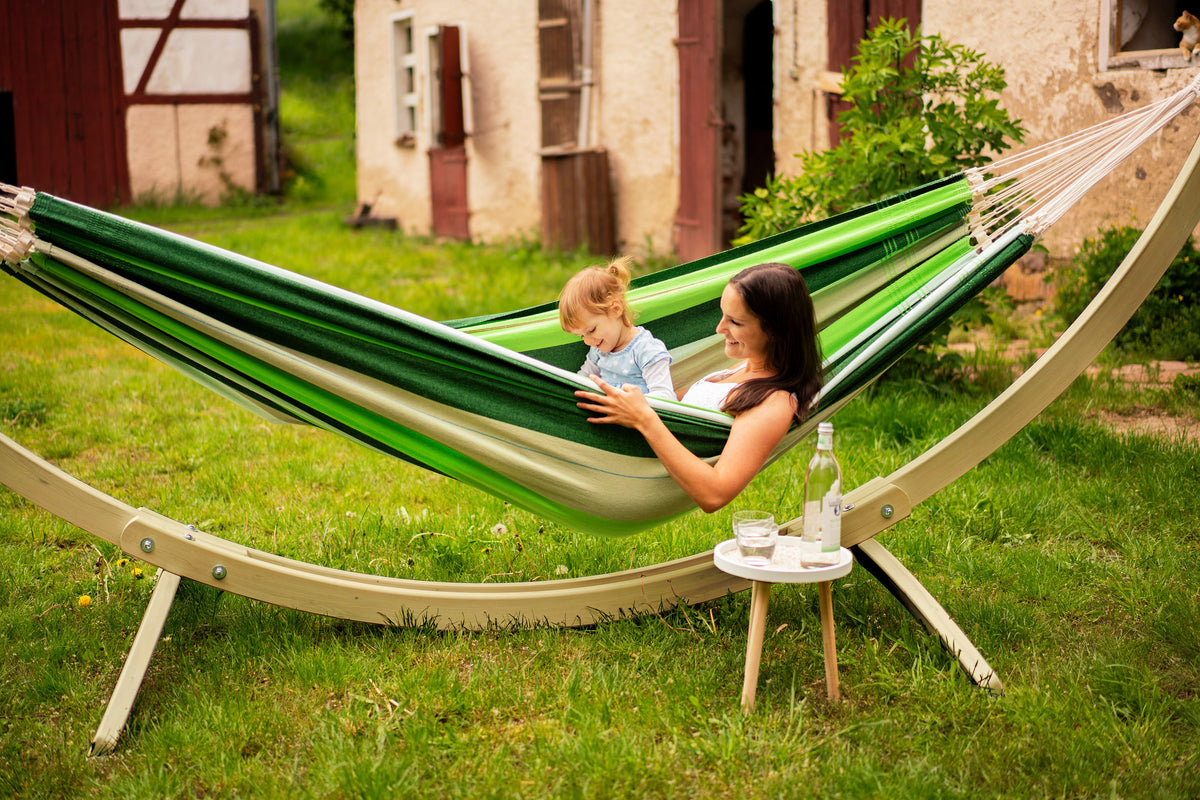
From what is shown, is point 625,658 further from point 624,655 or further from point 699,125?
point 699,125

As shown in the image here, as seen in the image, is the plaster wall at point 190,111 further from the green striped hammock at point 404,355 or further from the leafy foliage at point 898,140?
the green striped hammock at point 404,355

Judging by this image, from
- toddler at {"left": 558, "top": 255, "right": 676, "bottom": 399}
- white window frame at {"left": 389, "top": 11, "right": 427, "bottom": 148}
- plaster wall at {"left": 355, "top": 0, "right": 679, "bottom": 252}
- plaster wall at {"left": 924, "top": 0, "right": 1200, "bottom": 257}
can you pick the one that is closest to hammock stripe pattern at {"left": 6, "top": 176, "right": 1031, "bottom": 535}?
toddler at {"left": 558, "top": 255, "right": 676, "bottom": 399}

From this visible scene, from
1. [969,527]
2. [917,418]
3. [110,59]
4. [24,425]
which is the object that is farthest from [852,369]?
[110,59]

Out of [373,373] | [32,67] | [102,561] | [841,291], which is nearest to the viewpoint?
[373,373]

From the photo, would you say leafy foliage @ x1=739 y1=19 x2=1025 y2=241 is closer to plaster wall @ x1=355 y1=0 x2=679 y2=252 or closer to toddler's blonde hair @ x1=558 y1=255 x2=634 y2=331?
toddler's blonde hair @ x1=558 y1=255 x2=634 y2=331

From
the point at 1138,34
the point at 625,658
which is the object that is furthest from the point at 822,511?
the point at 1138,34

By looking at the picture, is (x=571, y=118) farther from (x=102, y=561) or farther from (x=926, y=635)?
(x=926, y=635)

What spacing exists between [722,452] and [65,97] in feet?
36.7

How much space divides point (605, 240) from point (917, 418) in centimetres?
483

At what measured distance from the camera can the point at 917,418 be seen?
12.8 ft

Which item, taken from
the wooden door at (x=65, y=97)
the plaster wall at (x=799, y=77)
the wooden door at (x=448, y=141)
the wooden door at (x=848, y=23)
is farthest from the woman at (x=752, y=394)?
the wooden door at (x=65, y=97)

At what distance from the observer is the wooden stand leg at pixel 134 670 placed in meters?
2.07

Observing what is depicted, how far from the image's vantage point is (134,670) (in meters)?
2.11

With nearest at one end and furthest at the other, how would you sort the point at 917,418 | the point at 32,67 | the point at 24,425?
the point at 917,418 < the point at 24,425 < the point at 32,67
